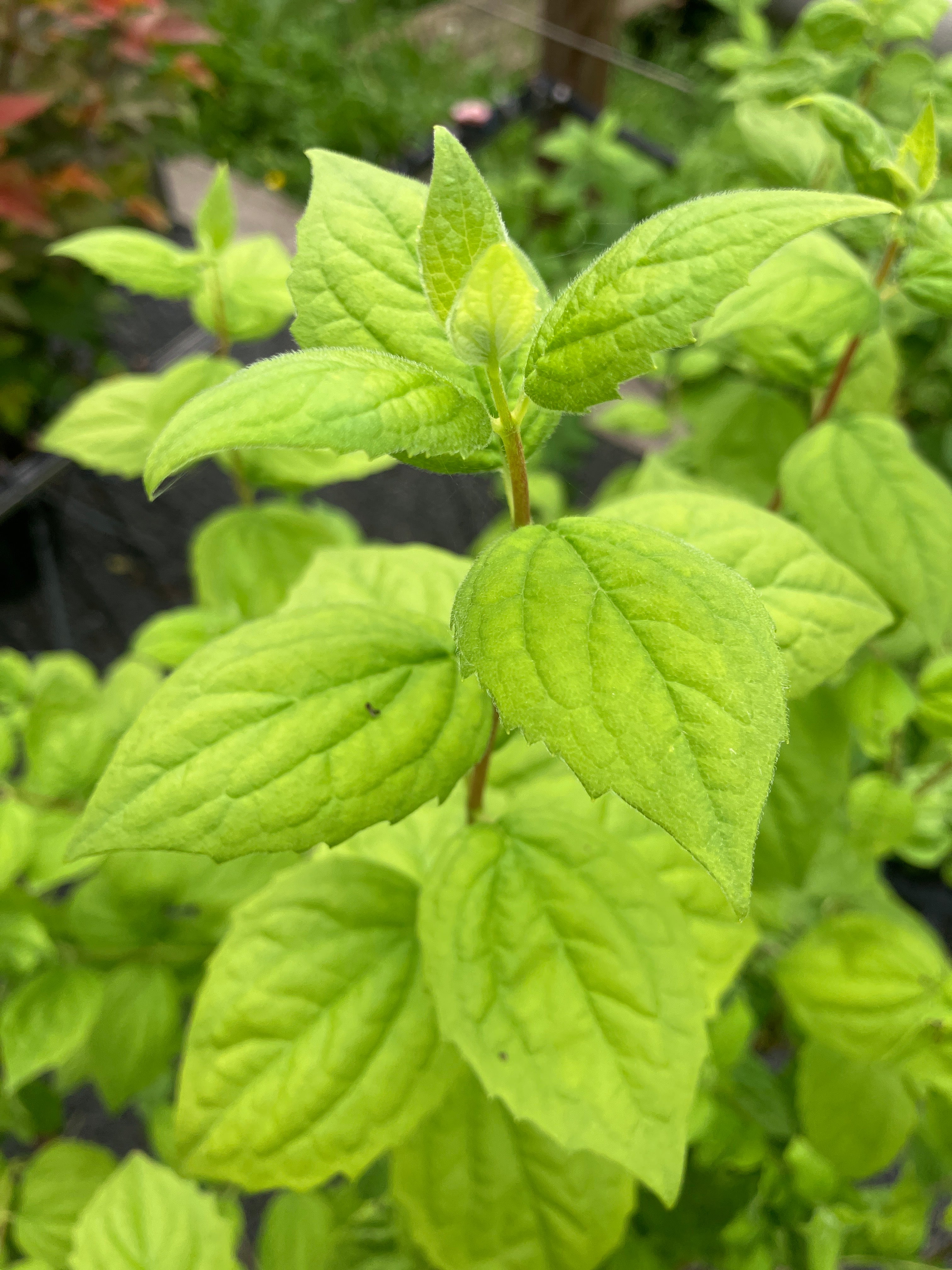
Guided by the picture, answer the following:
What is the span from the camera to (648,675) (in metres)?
0.43

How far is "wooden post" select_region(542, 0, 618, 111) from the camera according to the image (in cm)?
252

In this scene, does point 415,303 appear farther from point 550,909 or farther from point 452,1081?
point 452,1081

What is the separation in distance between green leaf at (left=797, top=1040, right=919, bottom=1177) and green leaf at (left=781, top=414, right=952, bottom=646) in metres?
0.58

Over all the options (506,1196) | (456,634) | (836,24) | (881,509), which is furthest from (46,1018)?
(836,24)

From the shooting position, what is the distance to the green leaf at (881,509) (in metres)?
0.82

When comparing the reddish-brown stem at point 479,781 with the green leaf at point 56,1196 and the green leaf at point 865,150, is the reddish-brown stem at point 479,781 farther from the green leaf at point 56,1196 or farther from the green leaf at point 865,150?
the green leaf at point 56,1196

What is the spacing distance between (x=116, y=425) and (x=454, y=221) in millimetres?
858

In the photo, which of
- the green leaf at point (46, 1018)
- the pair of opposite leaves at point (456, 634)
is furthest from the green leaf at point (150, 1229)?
the pair of opposite leaves at point (456, 634)

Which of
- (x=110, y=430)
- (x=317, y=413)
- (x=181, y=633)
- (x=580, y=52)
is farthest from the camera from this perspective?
(x=580, y=52)

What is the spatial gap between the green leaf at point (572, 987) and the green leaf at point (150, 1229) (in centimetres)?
46

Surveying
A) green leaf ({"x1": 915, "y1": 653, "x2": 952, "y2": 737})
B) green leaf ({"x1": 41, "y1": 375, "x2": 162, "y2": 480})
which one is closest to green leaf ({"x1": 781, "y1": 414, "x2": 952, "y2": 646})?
green leaf ({"x1": 915, "y1": 653, "x2": 952, "y2": 737})

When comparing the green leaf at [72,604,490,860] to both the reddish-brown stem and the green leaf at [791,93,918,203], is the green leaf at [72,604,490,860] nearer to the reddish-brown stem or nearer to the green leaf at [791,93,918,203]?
the reddish-brown stem

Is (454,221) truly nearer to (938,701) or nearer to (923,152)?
(923,152)

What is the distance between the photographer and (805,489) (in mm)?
868
